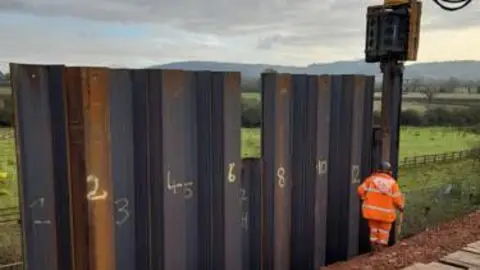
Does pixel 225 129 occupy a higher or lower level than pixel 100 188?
higher

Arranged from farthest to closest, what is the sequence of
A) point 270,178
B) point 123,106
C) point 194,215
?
point 270,178 → point 194,215 → point 123,106

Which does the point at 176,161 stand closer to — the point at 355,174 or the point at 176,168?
the point at 176,168

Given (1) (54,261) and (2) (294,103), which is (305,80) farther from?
(1) (54,261)

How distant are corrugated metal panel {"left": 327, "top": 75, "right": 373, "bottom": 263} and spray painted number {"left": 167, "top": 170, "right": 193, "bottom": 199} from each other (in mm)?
2225

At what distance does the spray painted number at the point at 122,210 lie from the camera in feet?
13.0

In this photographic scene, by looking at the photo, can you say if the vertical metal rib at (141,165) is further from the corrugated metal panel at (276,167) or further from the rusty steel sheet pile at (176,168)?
the corrugated metal panel at (276,167)

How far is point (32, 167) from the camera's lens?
3580 millimetres

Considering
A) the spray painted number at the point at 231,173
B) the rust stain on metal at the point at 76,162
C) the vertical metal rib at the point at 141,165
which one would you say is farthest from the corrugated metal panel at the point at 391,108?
the rust stain on metal at the point at 76,162

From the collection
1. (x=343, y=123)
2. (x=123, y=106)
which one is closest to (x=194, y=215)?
(x=123, y=106)

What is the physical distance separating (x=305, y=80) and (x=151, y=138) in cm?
207

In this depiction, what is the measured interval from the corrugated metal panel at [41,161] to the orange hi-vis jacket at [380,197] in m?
3.72

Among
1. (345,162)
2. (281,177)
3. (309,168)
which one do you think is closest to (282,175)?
(281,177)

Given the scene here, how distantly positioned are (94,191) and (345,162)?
3367mm

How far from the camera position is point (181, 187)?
4.30 meters
